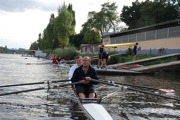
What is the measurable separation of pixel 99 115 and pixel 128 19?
99.5 m

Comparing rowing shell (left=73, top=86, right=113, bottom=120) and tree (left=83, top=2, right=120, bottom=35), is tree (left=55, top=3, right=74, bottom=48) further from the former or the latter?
rowing shell (left=73, top=86, right=113, bottom=120)

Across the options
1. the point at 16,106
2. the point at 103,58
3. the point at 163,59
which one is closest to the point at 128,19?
the point at 163,59

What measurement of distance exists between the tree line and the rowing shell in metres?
58.3

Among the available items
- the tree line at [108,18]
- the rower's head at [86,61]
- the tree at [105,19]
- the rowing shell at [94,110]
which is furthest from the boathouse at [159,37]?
the tree at [105,19]

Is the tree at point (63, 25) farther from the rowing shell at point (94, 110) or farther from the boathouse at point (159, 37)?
the rowing shell at point (94, 110)

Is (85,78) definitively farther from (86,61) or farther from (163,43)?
(163,43)

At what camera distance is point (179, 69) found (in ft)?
109

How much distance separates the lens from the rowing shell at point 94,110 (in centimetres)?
854

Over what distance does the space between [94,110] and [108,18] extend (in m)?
111

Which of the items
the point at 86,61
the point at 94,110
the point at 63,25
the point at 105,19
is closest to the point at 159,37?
the point at 86,61

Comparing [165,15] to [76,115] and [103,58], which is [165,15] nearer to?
[103,58]

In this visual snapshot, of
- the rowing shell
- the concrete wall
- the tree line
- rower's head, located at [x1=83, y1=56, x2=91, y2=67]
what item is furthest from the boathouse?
the rowing shell

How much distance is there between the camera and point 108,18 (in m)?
119

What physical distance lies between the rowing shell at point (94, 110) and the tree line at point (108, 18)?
58302 millimetres
